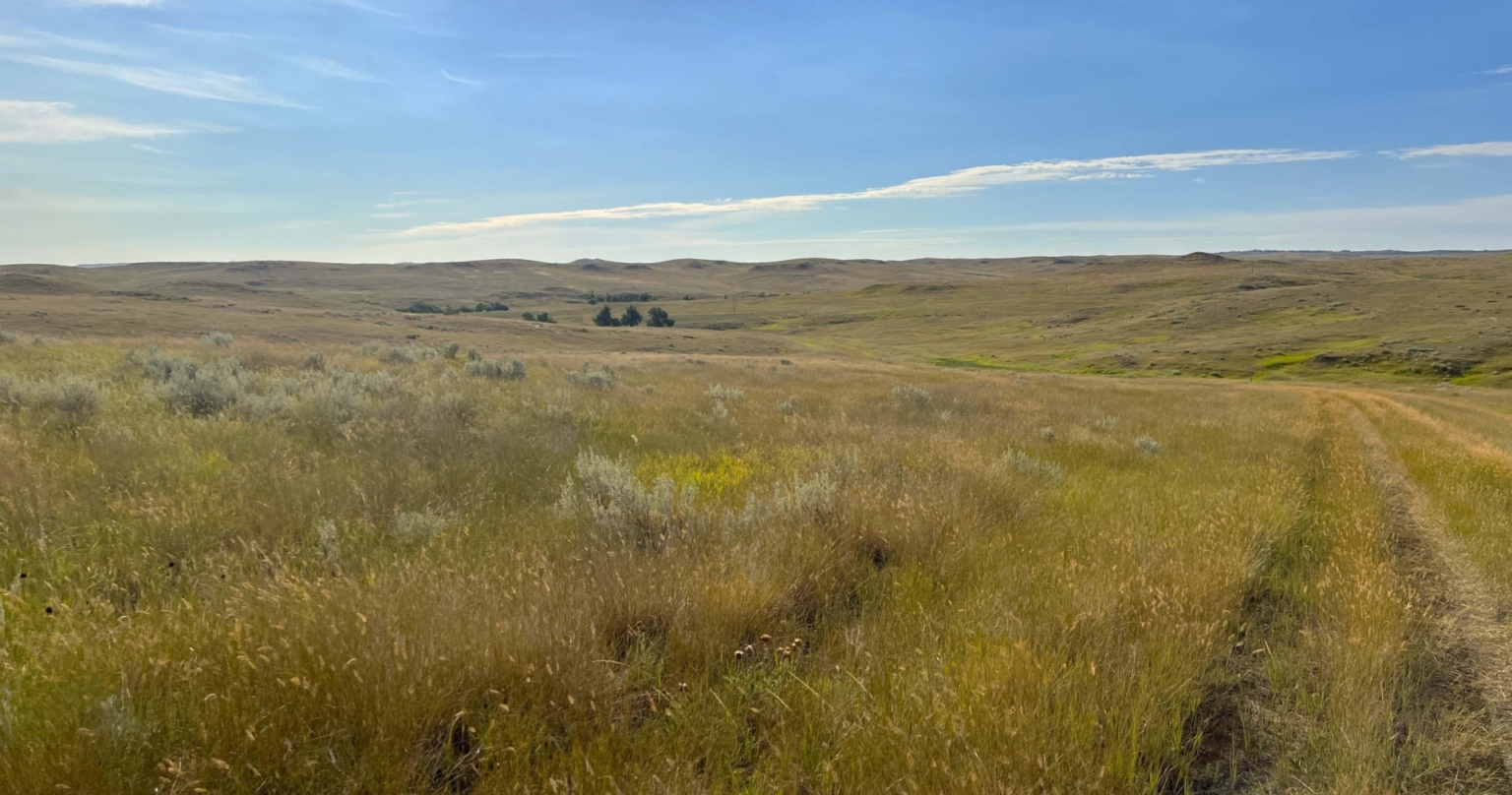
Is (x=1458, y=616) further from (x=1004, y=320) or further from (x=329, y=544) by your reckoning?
(x=1004, y=320)

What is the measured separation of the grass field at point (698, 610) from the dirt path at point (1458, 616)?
3cm

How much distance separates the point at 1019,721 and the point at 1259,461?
9308 mm

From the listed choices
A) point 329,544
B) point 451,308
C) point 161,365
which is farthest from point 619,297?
point 329,544

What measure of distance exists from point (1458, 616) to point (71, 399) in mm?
12160

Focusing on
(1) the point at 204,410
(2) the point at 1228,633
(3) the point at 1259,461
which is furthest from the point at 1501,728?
(1) the point at 204,410

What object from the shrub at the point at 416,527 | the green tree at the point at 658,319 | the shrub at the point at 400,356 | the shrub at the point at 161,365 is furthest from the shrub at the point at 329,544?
the green tree at the point at 658,319

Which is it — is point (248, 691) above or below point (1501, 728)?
above

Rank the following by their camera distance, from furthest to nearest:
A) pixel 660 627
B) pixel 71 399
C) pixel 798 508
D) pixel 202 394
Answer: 1. pixel 202 394
2. pixel 71 399
3. pixel 798 508
4. pixel 660 627

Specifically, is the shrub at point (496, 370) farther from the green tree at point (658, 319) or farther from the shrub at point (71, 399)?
the green tree at point (658, 319)

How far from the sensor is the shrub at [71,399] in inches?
280

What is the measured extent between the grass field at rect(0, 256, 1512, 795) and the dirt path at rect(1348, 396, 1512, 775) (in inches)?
1.2

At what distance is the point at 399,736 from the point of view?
256 centimetres

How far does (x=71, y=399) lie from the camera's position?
7.16m

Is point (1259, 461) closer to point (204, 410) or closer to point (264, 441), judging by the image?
point (264, 441)
